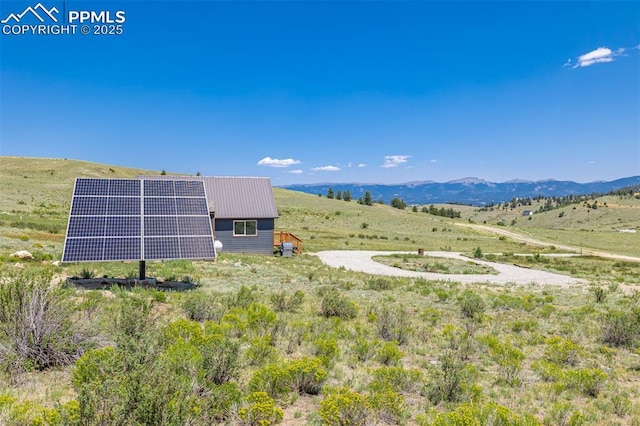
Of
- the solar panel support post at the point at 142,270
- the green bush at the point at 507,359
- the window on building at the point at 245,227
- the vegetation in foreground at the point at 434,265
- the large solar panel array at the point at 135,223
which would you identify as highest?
the large solar panel array at the point at 135,223

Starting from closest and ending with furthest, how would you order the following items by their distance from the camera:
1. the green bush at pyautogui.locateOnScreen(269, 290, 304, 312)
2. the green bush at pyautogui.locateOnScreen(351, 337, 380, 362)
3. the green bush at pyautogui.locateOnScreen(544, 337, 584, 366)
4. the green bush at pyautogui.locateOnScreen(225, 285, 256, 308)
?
the green bush at pyautogui.locateOnScreen(351, 337, 380, 362), the green bush at pyautogui.locateOnScreen(544, 337, 584, 366), the green bush at pyautogui.locateOnScreen(225, 285, 256, 308), the green bush at pyautogui.locateOnScreen(269, 290, 304, 312)

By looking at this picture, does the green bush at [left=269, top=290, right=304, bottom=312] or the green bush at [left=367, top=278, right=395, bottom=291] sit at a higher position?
the green bush at [left=269, top=290, right=304, bottom=312]

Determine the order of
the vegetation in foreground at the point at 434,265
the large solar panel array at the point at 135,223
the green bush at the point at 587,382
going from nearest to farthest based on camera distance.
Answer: the green bush at the point at 587,382 → the large solar panel array at the point at 135,223 → the vegetation in foreground at the point at 434,265

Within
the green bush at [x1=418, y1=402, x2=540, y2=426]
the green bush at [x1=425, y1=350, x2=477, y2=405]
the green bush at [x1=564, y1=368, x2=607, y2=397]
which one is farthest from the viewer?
the green bush at [x1=564, y1=368, x2=607, y2=397]

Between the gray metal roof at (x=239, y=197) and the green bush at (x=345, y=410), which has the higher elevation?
the gray metal roof at (x=239, y=197)

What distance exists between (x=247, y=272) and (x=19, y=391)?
14691mm

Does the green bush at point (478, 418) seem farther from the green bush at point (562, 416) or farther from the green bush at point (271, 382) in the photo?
the green bush at point (271, 382)

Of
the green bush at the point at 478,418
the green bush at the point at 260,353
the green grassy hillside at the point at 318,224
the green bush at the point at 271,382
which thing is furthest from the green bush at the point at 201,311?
the green grassy hillside at the point at 318,224

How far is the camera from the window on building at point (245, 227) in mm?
31109

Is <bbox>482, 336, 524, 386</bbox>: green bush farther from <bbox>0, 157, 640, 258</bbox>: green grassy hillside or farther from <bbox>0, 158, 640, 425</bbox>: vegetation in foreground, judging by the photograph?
<bbox>0, 157, 640, 258</bbox>: green grassy hillside

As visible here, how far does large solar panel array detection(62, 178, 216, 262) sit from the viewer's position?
13.3 meters

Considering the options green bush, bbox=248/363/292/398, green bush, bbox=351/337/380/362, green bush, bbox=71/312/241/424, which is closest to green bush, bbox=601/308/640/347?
green bush, bbox=351/337/380/362

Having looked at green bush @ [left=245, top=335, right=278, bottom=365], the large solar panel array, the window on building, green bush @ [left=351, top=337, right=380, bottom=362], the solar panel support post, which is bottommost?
green bush @ [left=351, top=337, right=380, bottom=362]

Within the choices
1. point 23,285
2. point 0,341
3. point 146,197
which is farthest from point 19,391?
point 146,197
